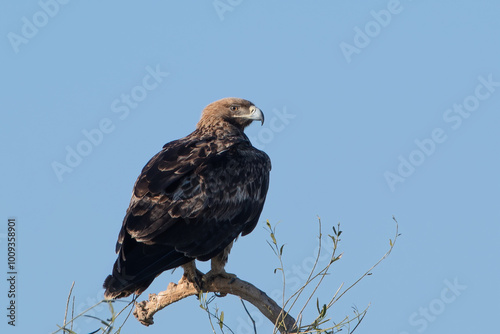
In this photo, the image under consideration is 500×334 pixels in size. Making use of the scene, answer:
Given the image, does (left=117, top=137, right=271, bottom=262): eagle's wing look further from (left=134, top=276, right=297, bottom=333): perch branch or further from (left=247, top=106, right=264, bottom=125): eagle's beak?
(left=247, top=106, right=264, bottom=125): eagle's beak

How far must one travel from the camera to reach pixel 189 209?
841 cm

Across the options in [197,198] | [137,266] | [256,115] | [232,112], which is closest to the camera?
[137,266]

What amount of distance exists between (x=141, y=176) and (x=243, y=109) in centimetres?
238

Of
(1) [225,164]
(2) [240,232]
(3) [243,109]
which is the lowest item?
(2) [240,232]

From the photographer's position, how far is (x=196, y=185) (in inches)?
339

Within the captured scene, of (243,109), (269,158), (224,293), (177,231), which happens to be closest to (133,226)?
(177,231)

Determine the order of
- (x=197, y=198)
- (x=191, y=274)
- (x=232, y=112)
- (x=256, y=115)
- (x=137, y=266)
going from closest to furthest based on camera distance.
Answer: (x=137, y=266) < (x=191, y=274) < (x=197, y=198) < (x=256, y=115) < (x=232, y=112)

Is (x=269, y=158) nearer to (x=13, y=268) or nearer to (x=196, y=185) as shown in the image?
(x=196, y=185)

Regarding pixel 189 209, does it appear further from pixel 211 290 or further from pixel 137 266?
pixel 137 266

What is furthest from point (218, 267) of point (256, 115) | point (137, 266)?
point (256, 115)

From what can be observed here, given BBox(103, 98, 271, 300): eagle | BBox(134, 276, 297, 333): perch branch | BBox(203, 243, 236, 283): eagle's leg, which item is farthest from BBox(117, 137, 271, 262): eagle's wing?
BBox(134, 276, 297, 333): perch branch

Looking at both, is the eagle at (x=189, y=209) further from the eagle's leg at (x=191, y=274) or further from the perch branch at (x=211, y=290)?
the perch branch at (x=211, y=290)

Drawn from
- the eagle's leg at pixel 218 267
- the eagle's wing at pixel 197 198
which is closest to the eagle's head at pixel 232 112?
the eagle's wing at pixel 197 198

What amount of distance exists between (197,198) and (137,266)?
120 centimetres
